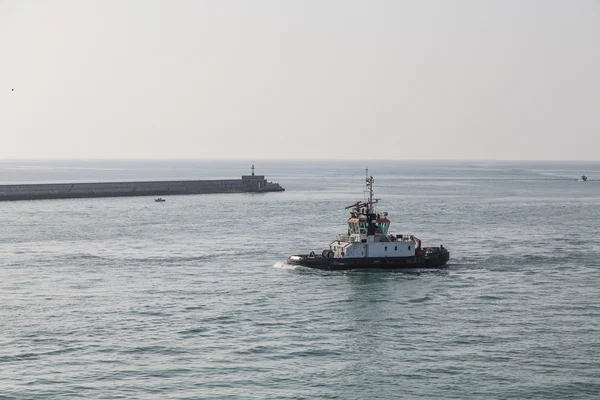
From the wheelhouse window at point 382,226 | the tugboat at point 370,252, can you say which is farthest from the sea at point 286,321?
the wheelhouse window at point 382,226

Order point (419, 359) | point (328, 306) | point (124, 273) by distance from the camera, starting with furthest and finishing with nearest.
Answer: point (124, 273)
point (328, 306)
point (419, 359)

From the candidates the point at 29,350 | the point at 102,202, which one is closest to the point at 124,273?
the point at 29,350

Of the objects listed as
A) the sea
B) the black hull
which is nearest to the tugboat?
the black hull

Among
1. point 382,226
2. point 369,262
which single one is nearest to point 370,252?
point 369,262

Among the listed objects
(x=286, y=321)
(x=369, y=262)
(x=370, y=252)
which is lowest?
(x=286, y=321)

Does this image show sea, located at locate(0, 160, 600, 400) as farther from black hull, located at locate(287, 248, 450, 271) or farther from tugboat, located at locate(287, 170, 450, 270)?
tugboat, located at locate(287, 170, 450, 270)

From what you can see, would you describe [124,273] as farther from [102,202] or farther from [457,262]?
[102,202]

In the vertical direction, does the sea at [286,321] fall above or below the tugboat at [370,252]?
below

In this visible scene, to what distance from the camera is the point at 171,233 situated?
121438 millimetres

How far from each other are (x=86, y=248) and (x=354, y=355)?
2311 inches

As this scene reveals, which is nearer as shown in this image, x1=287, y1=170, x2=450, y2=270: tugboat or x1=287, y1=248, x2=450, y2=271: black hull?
x1=287, y1=248, x2=450, y2=271: black hull

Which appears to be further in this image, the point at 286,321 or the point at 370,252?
the point at 370,252

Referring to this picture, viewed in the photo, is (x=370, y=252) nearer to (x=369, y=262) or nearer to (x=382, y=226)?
(x=369, y=262)

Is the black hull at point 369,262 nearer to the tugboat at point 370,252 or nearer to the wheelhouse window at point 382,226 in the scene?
the tugboat at point 370,252
